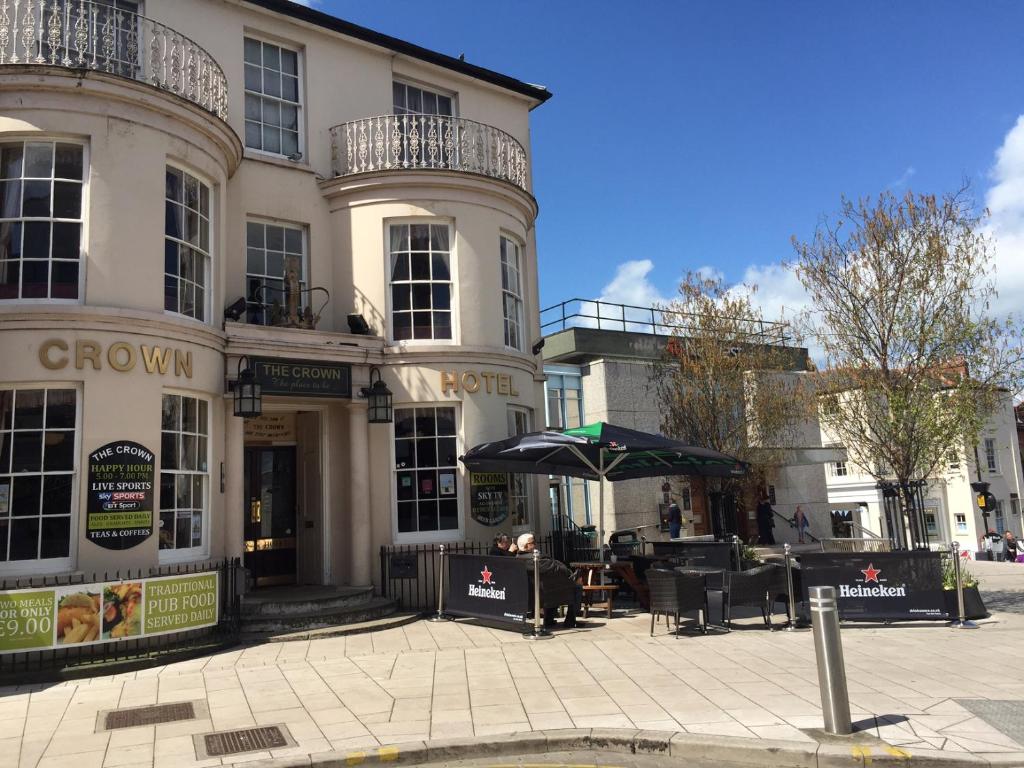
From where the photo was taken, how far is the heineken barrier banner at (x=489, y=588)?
10.7 m

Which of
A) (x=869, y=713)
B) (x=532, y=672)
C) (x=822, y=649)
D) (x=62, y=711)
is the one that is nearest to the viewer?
(x=822, y=649)

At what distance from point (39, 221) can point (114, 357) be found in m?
2.02

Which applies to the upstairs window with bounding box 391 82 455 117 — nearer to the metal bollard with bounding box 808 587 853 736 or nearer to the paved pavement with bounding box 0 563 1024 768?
the paved pavement with bounding box 0 563 1024 768

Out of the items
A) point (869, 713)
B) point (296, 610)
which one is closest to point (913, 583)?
point (869, 713)

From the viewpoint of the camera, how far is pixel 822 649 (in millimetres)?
6250

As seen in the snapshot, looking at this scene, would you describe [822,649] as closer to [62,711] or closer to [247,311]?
[62,711]

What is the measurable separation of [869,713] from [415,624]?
267 inches

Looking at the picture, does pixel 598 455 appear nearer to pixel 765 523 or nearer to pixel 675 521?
pixel 675 521

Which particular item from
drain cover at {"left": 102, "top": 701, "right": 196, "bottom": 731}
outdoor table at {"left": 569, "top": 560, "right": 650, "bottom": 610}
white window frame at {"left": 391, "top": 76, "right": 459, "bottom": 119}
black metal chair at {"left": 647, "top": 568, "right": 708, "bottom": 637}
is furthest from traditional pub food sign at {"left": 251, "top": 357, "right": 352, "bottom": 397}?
black metal chair at {"left": 647, "top": 568, "right": 708, "bottom": 637}

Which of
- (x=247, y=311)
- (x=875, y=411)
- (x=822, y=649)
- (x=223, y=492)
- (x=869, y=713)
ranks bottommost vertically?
(x=869, y=713)

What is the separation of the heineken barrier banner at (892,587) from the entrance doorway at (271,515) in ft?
28.8

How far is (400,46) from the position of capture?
15.5 meters

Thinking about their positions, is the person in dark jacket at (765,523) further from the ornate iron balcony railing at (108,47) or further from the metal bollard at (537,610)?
the ornate iron balcony railing at (108,47)

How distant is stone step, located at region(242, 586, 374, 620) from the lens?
36.8ft
